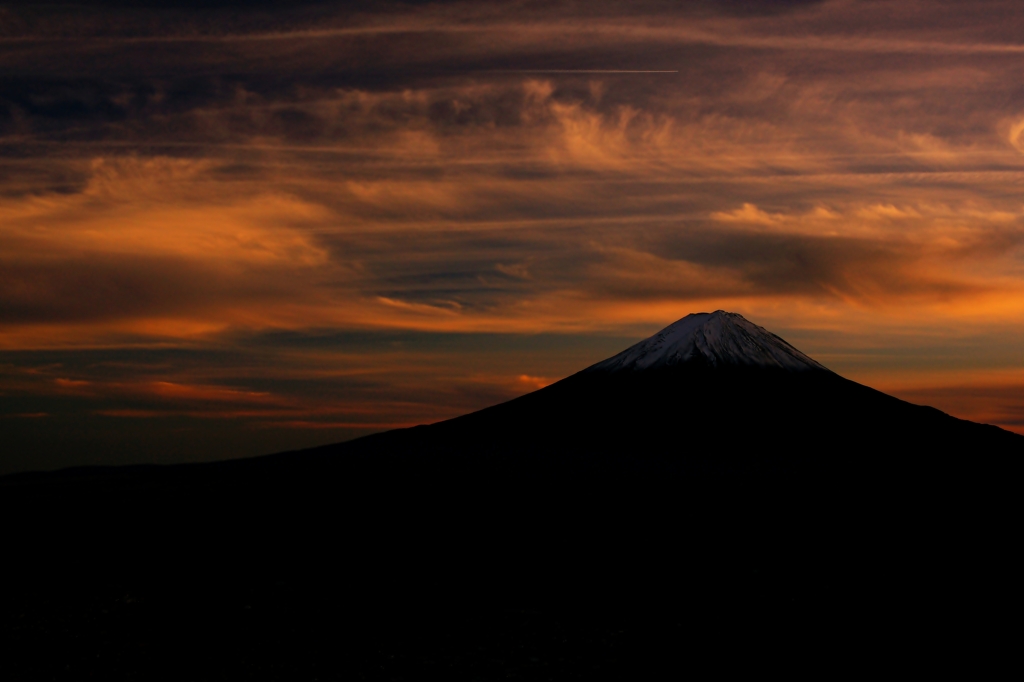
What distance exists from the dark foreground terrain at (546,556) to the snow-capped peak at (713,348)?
15480 millimetres

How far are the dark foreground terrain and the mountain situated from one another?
26 cm

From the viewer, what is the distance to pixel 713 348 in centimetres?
14738

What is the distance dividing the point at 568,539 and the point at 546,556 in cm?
720

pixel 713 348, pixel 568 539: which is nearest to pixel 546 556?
pixel 568 539

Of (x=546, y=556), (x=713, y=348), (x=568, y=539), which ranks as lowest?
(x=546, y=556)

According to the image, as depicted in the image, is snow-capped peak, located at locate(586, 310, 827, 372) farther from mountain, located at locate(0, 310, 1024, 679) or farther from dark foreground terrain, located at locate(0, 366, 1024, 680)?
dark foreground terrain, located at locate(0, 366, 1024, 680)

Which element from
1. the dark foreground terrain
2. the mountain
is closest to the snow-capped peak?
the mountain

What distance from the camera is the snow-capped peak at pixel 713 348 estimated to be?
476 feet

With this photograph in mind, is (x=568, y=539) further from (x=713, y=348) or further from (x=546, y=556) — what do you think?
(x=713, y=348)

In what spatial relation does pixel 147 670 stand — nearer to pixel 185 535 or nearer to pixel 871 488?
pixel 185 535

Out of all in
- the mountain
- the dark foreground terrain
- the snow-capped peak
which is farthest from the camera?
the snow-capped peak

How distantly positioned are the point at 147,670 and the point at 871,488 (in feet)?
254

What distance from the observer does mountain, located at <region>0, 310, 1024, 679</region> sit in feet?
120

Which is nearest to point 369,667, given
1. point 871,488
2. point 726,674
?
point 726,674
